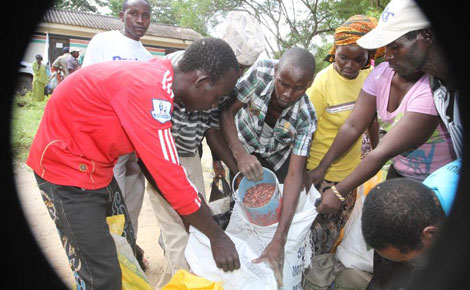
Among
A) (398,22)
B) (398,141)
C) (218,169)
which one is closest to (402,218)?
(398,141)

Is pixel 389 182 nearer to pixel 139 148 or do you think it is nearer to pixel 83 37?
pixel 139 148

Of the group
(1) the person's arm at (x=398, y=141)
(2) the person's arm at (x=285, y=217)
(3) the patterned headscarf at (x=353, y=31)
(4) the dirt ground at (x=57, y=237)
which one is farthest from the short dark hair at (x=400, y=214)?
(4) the dirt ground at (x=57, y=237)

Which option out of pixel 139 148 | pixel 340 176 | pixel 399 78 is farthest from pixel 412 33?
pixel 139 148

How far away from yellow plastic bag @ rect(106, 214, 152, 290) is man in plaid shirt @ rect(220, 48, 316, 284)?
0.67 m

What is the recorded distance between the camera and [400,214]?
1.55 meters

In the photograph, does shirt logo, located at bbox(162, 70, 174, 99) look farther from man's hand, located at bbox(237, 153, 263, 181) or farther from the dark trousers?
man's hand, located at bbox(237, 153, 263, 181)

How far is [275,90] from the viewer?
2.35m

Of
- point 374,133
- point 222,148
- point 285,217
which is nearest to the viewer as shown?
point 285,217

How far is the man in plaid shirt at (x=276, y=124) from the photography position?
219 cm

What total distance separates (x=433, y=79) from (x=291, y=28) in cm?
1656

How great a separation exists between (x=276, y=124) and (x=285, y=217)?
659mm

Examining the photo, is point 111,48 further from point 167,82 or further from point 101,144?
point 167,82

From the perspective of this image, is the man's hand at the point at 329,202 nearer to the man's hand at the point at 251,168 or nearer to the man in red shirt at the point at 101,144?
the man's hand at the point at 251,168

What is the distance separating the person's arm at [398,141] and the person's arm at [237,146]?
1.89 ft
